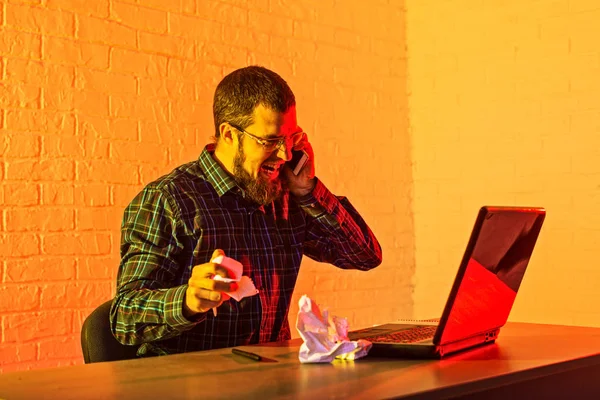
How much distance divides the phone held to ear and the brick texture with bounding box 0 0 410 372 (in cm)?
93

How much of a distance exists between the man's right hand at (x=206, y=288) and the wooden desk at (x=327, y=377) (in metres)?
0.11

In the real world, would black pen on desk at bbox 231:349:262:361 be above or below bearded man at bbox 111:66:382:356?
below

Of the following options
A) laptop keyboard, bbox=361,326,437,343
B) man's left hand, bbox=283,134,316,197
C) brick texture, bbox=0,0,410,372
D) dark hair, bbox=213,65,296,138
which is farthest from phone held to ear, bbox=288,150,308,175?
brick texture, bbox=0,0,410,372

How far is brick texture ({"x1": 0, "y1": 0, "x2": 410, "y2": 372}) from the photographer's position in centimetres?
280

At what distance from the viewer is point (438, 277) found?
13.9 ft

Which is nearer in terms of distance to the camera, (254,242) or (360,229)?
(254,242)

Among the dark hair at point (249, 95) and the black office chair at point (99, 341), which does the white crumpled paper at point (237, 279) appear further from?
the dark hair at point (249, 95)

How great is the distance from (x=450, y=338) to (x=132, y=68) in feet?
6.01

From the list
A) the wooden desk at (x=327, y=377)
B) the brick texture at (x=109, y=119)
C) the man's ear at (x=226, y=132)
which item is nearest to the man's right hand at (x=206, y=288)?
the wooden desk at (x=327, y=377)

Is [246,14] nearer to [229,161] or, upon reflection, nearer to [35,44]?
[35,44]

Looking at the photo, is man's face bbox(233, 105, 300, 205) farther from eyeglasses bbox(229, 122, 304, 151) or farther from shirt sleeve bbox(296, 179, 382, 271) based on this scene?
shirt sleeve bbox(296, 179, 382, 271)

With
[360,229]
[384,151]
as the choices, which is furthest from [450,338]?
[384,151]

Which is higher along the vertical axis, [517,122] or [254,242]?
[517,122]

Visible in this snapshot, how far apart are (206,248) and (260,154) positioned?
0.94ft
